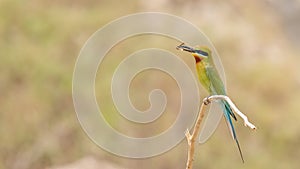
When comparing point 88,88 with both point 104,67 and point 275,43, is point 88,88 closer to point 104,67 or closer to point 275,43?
point 104,67

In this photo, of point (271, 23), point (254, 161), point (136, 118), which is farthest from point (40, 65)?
point (271, 23)

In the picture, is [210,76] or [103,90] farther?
[103,90]

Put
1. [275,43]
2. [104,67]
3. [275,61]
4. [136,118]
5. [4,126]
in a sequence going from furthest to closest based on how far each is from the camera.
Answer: [275,43]
[275,61]
[104,67]
[4,126]
[136,118]

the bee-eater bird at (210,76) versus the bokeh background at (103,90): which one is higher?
the bokeh background at (103,90)

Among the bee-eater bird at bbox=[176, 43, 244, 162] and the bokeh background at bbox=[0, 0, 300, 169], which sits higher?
the bokeh background at bbox=[0, 0, 300, 169]

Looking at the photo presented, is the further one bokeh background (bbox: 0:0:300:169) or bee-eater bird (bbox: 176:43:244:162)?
bokeh background (bbox: 0:0:300:169)

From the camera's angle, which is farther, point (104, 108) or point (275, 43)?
point (275, 43)

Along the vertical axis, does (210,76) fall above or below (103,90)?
below

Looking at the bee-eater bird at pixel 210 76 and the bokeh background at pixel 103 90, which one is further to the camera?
the bokeh background at pixel 103 90
